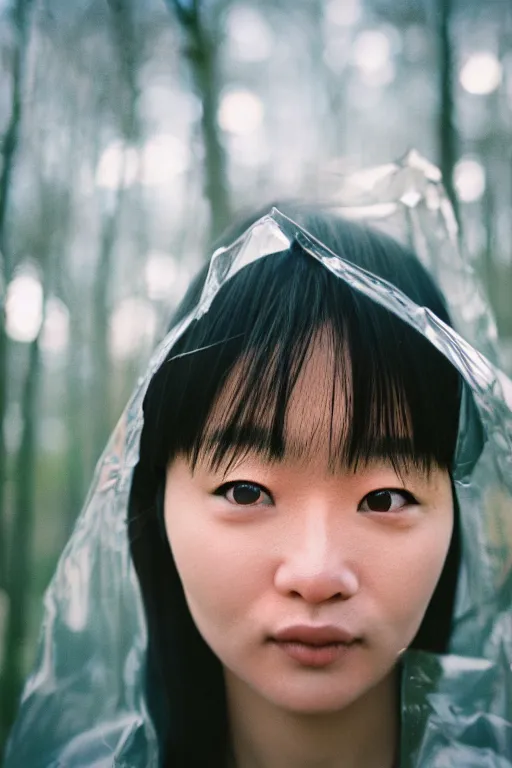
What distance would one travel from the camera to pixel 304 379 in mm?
523

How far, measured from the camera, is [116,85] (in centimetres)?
93

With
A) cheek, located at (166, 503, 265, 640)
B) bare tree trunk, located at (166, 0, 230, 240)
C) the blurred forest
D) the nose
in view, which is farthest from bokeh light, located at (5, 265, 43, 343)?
the nose

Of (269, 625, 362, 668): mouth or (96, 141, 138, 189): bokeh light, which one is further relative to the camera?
(96, 141, 138, 189): bokeh light

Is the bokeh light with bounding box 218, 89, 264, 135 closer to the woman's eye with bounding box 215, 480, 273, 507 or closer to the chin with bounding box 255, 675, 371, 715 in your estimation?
the woman's eye with bounding box 215, 480, 273, 507

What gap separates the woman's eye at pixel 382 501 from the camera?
0.53m

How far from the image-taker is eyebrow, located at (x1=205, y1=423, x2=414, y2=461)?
0.51m

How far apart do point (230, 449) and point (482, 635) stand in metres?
0.36

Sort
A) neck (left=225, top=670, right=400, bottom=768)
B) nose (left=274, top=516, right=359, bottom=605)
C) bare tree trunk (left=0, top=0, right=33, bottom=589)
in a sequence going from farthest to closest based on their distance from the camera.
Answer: bare tree trunk (left=0, top=0, right=33, bottom=589) < neck (left=225, top=670, right=400, bottom=768) < nose (left=274, top=516, right=359, bottom=605)

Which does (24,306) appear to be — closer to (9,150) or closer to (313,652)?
(9,150)

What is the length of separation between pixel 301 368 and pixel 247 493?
0.11 meters

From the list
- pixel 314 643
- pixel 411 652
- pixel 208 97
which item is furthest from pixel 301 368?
pixel 208 97

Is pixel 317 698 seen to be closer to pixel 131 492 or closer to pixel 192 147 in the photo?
pixel 131 492

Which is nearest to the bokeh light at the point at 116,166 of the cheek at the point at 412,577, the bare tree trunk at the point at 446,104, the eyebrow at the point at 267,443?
the bare tree trunk at the point at 446,104

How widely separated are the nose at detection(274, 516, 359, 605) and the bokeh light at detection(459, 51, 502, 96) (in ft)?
2.42
